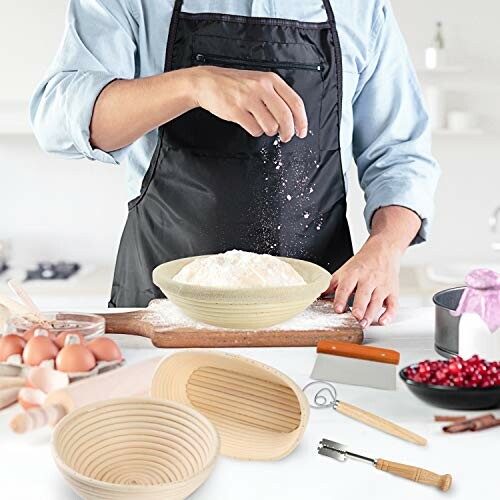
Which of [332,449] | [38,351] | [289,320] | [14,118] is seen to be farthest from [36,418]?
[14,118]

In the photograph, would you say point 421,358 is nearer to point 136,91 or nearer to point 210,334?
point 210,334

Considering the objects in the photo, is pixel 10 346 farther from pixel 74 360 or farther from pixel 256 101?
pixel 256 101

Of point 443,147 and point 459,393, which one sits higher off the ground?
point 459,393

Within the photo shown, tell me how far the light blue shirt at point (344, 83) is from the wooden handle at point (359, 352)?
0.56 meters

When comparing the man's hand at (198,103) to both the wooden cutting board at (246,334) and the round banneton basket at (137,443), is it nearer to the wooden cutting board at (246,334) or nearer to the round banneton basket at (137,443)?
the wooden cutting board at (246,334)

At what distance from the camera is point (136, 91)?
4.96 feet

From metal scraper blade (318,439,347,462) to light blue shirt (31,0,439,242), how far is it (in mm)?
821

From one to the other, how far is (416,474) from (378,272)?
27.0 inches

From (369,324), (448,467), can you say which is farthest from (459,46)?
(448,467)

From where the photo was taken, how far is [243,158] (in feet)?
5.87

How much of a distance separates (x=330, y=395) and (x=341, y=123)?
82 centimetres

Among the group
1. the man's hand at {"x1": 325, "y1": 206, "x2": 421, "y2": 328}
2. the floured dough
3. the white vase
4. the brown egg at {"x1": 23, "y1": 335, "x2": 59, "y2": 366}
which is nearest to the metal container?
the white vase

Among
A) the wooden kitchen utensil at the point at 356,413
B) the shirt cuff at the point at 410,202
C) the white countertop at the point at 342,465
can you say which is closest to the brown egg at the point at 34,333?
the white countertop at the point at 342,465

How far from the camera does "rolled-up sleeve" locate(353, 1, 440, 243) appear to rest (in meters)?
1.83
